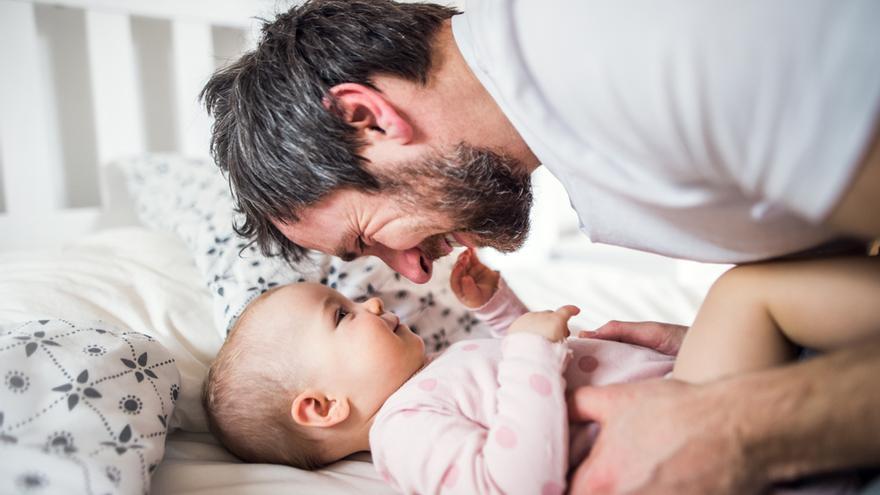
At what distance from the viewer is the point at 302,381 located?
983 mm

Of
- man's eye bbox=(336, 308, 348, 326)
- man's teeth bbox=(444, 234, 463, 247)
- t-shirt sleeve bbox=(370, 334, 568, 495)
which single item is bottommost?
t-shirt sleeve bbox=(370, 334, 568, 495)

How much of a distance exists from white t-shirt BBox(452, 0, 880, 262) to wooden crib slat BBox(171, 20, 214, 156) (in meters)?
1.39

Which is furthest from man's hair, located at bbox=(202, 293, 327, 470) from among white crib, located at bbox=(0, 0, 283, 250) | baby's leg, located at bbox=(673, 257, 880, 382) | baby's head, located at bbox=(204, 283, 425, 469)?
white crib, located at bbox=(0, 0, 283, 250)

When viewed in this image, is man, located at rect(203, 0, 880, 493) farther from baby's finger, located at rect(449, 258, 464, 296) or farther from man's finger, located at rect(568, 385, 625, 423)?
baby's finger, located at rect(449, 258, 464, 296)

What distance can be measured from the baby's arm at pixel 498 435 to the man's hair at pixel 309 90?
337 millimetres

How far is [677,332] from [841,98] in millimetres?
539

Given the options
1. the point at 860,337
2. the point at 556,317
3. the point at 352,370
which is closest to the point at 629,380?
the point at 556,317

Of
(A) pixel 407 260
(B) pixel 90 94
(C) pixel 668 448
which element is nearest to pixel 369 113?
(A) pixel 407 260

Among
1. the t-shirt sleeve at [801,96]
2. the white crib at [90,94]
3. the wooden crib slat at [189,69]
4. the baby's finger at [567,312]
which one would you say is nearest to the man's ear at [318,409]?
the baby's finger at [567,312]

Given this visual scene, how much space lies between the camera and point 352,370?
0.99m

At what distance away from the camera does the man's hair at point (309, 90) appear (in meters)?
0.97

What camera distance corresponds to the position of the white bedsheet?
0.88 metres

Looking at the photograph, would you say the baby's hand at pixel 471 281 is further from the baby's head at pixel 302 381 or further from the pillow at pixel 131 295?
the pillow at pixel 131 295

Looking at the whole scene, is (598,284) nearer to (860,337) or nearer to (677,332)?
(677,332)
